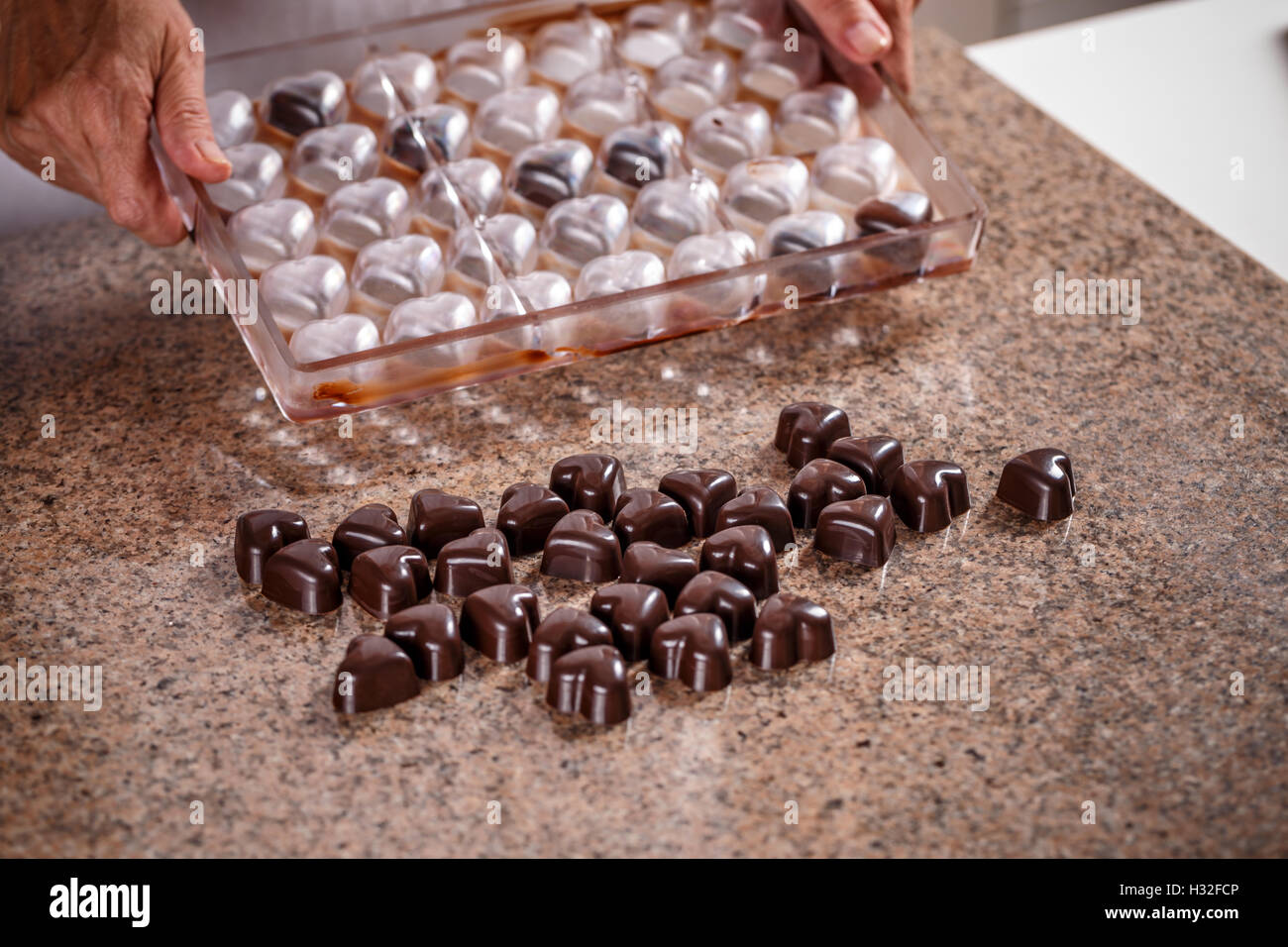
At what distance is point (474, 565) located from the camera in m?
1.02

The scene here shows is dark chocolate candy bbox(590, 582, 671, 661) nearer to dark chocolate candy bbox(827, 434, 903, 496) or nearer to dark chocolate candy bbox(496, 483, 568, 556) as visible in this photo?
dark chocolate candy bbox(496, 483, 568, 556)

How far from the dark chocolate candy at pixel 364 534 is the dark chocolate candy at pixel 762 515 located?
0.86ft

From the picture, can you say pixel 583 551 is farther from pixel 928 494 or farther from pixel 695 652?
pixel 928 494

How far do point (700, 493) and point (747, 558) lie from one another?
0.09 metres

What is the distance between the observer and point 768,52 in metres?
1.50

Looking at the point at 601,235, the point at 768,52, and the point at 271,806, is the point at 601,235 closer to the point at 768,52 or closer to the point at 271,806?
the point at 768,52

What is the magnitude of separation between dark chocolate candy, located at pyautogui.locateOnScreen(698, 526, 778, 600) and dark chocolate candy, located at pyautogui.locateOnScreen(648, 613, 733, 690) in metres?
0.07

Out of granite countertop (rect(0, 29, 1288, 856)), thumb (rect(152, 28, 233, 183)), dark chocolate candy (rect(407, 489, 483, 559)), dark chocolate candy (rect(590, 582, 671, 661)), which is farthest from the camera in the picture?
thumb (rect(152, 28, 233, 183))

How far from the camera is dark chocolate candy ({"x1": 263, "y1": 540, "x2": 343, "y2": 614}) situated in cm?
102

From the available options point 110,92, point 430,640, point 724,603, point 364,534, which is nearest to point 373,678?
point 430,640

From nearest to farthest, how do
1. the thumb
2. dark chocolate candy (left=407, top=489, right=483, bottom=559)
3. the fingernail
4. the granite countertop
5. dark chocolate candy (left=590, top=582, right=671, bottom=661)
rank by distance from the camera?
the granite countertop < dark chocolate candy (left=590, top=582, right=671, bottom=661) < dark chocolate candy (left=407, top=489, right=483, bottom=559) < the thumb < the fingernail

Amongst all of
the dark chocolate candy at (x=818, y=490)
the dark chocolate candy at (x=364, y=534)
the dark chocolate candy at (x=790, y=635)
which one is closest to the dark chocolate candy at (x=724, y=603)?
the dark chocolate candy at (x=790, y=635)

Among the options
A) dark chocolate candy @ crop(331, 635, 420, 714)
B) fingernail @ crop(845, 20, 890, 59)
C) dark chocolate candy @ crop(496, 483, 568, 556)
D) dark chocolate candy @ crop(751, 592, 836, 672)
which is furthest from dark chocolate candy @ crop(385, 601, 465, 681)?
fingernail @ crop(845, 20, 890, 59)

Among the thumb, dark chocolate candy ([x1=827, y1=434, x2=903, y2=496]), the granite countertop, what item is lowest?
the granite countertop
